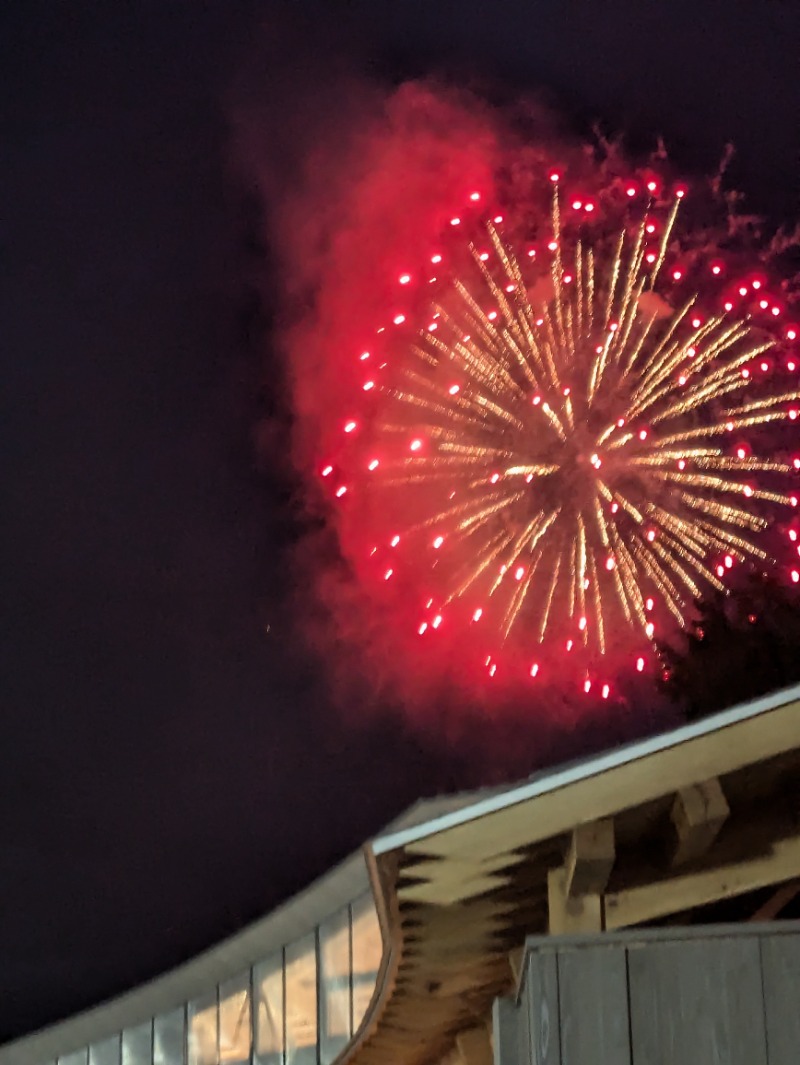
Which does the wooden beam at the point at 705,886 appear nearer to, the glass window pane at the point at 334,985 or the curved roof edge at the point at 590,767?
the curved roof edge at the point at 590,767

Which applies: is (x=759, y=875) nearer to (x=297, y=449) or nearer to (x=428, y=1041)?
(x=428, y=1041)

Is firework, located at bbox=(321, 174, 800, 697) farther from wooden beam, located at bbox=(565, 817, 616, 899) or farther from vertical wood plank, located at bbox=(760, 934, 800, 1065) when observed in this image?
vertical wood plank, located at bbox=(760, 934, 800, 1065)

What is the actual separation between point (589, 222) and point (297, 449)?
4.14 m

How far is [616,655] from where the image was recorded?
13.0 m

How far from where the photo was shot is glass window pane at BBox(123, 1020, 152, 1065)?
42.1 feet

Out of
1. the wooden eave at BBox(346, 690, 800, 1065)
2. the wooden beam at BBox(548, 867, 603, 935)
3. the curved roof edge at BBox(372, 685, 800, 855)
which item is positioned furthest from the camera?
the wooden beam at BBox(548, 867, 603, 935)

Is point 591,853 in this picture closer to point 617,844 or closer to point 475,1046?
point 617,844

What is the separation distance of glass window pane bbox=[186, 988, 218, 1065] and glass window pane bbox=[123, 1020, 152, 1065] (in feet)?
2.03

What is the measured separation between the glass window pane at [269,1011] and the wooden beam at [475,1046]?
4.20 metres

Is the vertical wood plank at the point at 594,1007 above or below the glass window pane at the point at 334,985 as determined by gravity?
below

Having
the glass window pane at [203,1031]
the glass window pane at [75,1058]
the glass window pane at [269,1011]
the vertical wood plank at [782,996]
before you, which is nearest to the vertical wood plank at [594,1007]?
the vertical wood plank at [782,996]

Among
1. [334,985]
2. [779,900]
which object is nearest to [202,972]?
[334,985]

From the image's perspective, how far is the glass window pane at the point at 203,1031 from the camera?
39.9ft

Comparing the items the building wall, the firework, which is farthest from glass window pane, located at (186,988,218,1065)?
the firework
